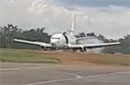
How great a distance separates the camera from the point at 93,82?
59.5 ft

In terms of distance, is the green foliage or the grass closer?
the grass

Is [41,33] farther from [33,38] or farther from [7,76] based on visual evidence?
[7,76]

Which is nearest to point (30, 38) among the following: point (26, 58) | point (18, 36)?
point (18, 36)

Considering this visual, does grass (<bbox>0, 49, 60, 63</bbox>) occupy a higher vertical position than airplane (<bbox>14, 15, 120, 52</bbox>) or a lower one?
lower

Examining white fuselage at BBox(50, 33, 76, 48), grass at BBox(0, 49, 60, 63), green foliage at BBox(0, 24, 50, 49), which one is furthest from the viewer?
green foliage at BBox(0, 24, 50, 49)

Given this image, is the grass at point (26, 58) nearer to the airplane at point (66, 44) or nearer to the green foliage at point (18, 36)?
the airplane at point (66, 44)

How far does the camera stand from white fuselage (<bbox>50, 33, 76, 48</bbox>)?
191ft

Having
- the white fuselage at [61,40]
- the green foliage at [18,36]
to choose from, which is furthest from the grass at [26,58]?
the green foliage at [18,36]

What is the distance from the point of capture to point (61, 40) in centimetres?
5869

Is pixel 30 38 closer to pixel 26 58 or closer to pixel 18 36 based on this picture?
pixel 18 36

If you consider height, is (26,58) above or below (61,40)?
below

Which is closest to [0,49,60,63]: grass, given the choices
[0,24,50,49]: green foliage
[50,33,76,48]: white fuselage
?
[50,33,76,48]: white fuselage

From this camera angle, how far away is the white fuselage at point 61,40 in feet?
191

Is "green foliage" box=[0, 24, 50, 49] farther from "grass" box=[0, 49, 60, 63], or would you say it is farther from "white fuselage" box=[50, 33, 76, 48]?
"grass" box=[0, 49, 60, 63]
